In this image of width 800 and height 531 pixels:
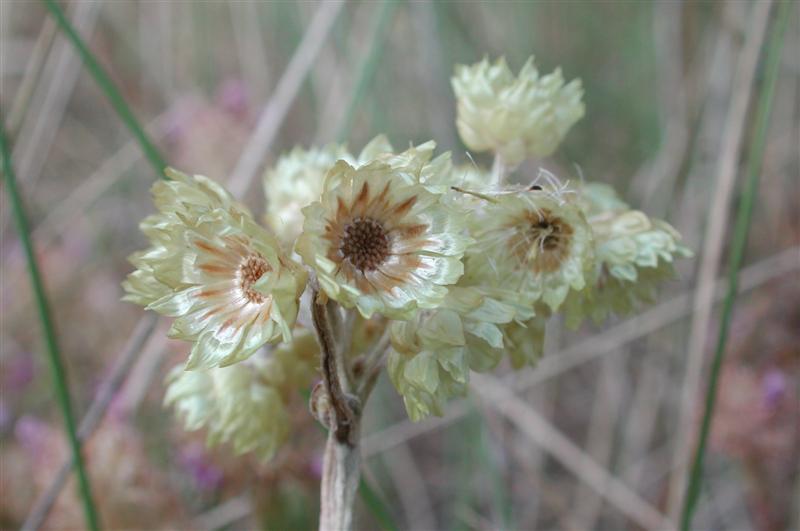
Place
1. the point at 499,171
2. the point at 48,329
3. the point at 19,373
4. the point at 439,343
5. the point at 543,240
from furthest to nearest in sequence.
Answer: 1. the point at 19,373
2. the point at 48,329
3. the point at 499,171
4. the point at 543,240
5. the point at 439,343

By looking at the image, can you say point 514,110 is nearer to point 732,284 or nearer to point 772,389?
point 732,284

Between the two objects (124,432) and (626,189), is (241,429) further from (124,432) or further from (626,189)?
(626,189)

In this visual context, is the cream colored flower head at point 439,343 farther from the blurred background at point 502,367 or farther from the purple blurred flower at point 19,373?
the purple blurred flower at point 19,373

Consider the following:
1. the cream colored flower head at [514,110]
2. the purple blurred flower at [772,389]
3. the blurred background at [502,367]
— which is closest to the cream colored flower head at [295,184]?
the cream colored flower head at [514,110]

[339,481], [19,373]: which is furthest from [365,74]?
[19,373]

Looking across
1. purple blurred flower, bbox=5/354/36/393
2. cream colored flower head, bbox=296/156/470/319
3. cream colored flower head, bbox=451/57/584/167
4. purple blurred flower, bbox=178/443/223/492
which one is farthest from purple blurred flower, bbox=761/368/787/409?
purple blurred flower, bbox=5/354/36/393

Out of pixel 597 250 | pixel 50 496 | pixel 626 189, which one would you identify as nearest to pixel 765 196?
pixel 626 189
